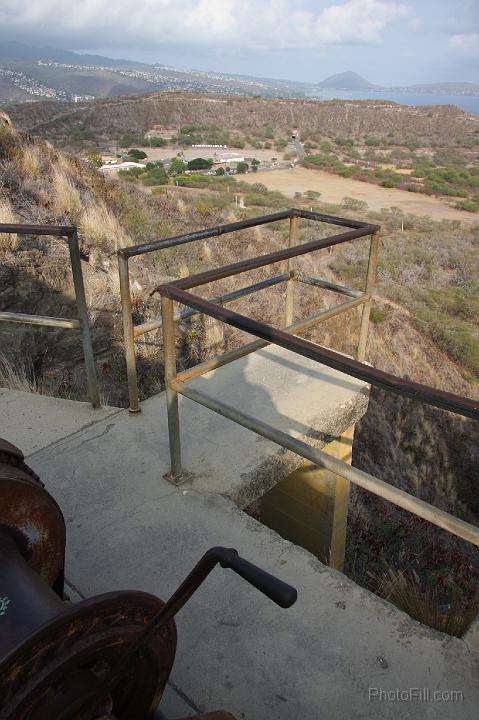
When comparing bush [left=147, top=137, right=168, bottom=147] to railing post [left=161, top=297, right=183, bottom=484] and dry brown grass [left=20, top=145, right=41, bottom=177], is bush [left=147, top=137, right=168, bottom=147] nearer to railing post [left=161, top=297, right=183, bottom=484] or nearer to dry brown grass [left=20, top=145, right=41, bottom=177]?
dry brown grass [left=20, top=145, right=41, bottom=177]

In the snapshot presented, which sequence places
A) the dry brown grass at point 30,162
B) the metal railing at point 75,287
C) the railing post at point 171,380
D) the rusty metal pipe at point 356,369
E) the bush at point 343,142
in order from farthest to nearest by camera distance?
1. the bush at point 343,142
2. the dry brown grass at point 30,162
3. the metal railing at point 75,287
4. the railing post at point 171,380
5. the rusty metal pipe at point 356,369

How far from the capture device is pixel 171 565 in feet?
7.54

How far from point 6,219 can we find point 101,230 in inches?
56.3

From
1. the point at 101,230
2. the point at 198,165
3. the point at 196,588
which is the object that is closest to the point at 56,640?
the point at 196,588

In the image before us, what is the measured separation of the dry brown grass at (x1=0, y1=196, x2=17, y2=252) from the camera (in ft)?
20.5

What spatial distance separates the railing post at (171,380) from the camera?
2.40 meters

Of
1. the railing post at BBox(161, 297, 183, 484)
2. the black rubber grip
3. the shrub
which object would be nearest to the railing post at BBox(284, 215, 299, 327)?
the railing post at BBox(161, 297, 183, 484)

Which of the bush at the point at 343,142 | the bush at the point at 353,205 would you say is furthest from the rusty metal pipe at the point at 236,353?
the bush at the point at 343,142

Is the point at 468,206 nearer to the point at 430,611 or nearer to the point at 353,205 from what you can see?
the point at 353,205

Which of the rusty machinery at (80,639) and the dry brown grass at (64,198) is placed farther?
the dry brown grass at (64,198)

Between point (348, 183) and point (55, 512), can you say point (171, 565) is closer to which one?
point (55, 512)

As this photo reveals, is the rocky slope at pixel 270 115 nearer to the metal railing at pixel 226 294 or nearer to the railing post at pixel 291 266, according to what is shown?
the railing post at pixel 291 266

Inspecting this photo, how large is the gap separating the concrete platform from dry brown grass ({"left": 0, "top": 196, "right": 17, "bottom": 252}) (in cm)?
345

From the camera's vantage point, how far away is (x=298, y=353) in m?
1.84
